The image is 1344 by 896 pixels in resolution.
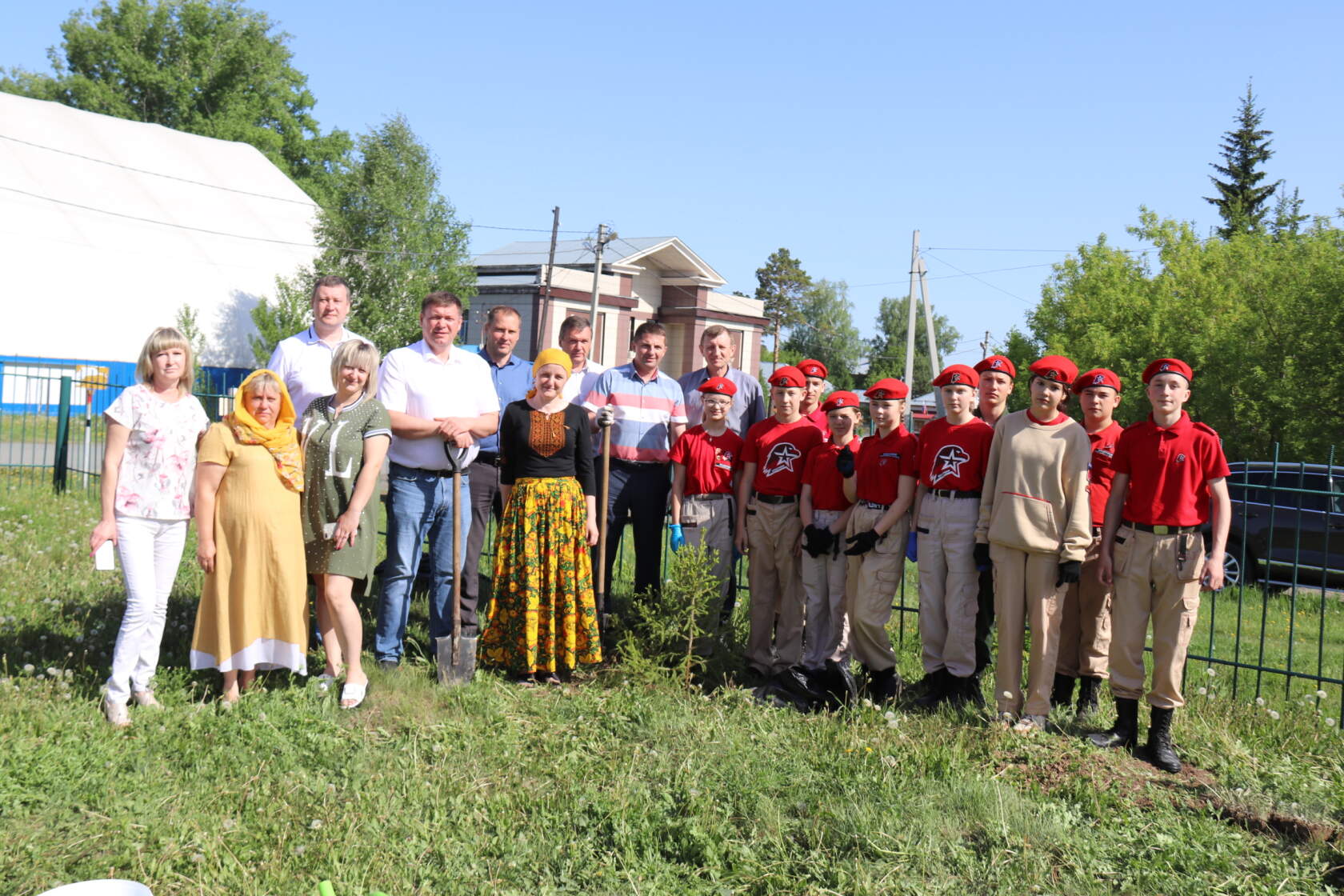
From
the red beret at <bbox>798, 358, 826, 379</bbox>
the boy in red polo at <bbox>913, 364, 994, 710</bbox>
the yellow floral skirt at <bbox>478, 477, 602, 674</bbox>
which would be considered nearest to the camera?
the boy in red polo at <bbox>913, 364, 994, 710</bbox>

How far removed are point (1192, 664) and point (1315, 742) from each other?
181 centimetres

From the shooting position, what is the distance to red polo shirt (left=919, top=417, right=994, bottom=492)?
5.47 meters

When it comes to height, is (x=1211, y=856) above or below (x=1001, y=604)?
below

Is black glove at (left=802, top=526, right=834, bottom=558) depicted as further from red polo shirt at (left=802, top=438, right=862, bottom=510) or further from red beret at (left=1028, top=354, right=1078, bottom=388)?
red beret at (left=1028, top=354, right=1078, bottom=388)

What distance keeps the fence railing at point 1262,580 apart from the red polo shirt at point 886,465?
615mm

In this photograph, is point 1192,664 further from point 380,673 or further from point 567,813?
point 380,673

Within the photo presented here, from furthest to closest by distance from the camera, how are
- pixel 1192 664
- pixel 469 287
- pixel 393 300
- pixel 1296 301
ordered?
1. pixel 469 287
2. pixel 393 300
3. pixel 1296 301
4. pixel 1192 664

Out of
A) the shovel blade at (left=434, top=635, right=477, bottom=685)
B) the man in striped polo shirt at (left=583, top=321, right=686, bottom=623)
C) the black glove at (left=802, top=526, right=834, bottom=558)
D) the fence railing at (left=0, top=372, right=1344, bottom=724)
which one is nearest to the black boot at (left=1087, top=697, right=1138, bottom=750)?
the fence railing at (left=0, top=372, right=1344, bottom=724)

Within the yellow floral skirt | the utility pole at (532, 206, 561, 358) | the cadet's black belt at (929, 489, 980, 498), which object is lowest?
the yellow floral skirt

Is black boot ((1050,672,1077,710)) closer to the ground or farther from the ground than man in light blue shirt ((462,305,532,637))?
closer to the ground

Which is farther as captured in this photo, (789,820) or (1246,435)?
(1246,435)

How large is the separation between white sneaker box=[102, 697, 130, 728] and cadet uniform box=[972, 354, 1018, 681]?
4304mm

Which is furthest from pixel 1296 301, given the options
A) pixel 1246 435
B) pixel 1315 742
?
pixel 1315 742

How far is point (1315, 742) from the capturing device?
5223mm
